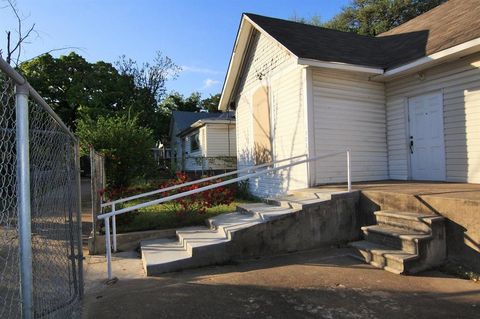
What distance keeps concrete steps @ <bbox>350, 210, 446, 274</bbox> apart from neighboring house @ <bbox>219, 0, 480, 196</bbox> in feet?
10.2

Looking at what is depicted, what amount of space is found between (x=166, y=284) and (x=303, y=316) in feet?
6.54

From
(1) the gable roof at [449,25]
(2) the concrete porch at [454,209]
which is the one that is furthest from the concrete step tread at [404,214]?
(1) the gable roof at [449,25]

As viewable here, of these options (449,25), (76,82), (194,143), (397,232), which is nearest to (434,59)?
(449,25)

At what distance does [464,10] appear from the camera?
382 inches

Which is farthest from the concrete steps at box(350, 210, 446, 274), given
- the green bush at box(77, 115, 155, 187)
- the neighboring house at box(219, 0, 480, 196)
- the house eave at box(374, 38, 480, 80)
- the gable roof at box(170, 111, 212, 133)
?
the gable roof at box(170, 111, 212, 133)

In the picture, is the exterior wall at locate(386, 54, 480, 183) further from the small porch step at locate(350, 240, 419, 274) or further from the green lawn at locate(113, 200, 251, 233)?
the green lawn at locate(113, 200, 251, 233)

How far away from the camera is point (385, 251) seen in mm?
5668

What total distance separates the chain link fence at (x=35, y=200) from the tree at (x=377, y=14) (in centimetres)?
2717

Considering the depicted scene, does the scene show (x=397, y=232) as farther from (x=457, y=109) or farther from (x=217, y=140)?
(x=217, y=140)

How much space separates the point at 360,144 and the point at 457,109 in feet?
7.48

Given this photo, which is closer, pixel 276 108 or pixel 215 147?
pixel 276 108

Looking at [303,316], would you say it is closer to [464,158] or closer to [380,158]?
[464,158]

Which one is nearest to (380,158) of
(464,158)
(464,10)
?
(464,158)

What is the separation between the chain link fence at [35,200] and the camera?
200cm
